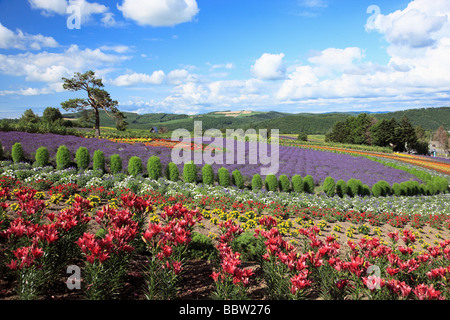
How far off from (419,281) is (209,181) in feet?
30.6

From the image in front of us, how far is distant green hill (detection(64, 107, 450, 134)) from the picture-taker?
10669 cm

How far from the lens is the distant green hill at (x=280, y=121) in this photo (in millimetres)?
106688

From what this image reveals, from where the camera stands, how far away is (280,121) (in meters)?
115

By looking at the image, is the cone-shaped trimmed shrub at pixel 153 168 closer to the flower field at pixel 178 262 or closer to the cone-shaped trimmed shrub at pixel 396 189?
the flower field at pixel 178 262

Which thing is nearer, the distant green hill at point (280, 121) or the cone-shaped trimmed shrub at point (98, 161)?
the cone-shaped trimmed shrub at point (98, 161)

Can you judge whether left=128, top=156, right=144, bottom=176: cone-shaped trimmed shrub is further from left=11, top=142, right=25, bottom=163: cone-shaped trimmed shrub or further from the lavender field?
left=11, top=142, right=25, bottom=163: cone-shaped trimmed shrub

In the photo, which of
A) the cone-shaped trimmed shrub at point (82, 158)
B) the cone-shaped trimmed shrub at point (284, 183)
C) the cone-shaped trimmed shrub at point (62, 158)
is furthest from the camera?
Result: the cone-shaped trimmed shrub at point (284, 183)

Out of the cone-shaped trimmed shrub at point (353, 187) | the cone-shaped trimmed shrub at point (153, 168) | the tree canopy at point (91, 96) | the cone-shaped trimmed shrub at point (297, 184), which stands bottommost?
the cone-shaped trimmed shrub at point (353, 187)

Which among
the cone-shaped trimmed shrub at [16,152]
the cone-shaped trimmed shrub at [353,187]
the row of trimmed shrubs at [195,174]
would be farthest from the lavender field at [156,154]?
the cone-shaped trimmed shrub at [353,187]

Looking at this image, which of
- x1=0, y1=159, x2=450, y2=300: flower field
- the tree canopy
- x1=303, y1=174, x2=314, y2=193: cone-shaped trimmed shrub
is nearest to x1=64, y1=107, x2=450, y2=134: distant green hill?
the tree canopy

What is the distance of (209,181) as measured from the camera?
12109 millimetres

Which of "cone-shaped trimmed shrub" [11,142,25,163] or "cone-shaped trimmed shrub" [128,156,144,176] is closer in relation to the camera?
"cone-shaped trimmed shrub" [11,142,25,163]

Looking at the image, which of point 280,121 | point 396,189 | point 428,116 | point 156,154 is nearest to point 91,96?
point 156,154
